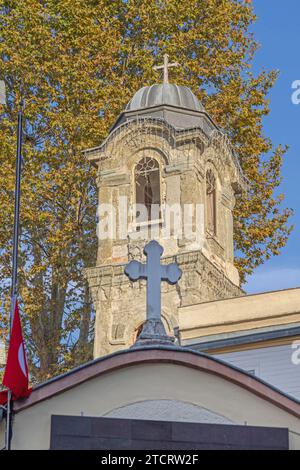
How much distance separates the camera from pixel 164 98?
93.7 ft

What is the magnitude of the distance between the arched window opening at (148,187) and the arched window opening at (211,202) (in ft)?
4.67

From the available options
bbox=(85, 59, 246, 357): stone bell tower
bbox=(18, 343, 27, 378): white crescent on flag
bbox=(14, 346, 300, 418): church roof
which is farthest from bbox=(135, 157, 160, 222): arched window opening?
bbox=(14, 346, 300, 418): church roof

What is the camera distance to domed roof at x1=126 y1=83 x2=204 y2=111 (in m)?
28.5

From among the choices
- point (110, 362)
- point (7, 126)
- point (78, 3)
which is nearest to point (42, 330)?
point (7, 126)


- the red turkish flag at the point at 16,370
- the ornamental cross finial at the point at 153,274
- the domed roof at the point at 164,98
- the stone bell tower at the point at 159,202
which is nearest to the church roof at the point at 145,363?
the red turkish flag at the point at 16,370

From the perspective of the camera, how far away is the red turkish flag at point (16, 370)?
11617 mm

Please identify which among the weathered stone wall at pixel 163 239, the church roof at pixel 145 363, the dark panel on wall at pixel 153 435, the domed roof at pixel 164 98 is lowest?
the dark panel on wall at pixel 153 435

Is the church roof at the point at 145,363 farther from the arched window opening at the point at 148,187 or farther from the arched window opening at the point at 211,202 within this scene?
the arched window opening at the point at 211,202

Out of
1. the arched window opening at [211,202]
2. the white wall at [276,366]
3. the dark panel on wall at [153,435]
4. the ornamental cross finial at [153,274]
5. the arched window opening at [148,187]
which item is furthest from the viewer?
the arched window opening at [211,202]

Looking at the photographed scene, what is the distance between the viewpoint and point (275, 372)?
2039cm

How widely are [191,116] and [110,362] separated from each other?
17.6 m

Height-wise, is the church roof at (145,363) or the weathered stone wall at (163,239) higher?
the weathered stone wall at (163,239)

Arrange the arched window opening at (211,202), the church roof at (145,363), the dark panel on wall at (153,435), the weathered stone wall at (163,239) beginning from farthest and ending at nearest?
the arched window opening at (211,202) < the weathered stone wall at (163,239) < the church roof at (145,363) < the dark panel on wall at (153,435)
